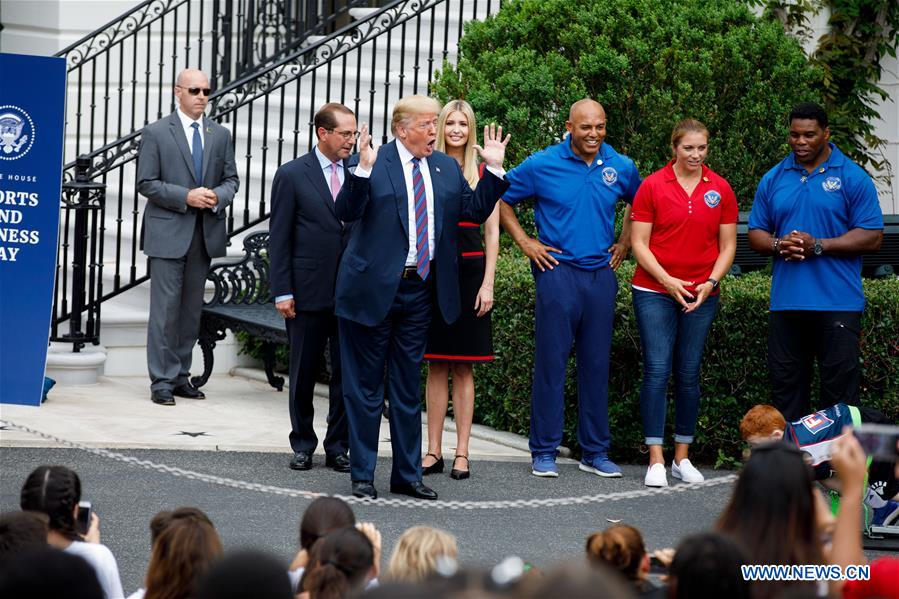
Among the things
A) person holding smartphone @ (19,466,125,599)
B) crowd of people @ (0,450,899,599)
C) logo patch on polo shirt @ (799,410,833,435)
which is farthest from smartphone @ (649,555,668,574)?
logo patch on polo shirt @ (799,410,833,435)

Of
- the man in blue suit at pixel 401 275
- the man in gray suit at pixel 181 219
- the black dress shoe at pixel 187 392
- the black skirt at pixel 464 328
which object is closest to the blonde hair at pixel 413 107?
the man in blue suit at pixel 401 275

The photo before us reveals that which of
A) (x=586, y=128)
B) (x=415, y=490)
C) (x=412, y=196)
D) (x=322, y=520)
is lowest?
(x=415, y=490)

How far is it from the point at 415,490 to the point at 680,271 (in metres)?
→ 1.87

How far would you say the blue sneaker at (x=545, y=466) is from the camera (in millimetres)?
7645

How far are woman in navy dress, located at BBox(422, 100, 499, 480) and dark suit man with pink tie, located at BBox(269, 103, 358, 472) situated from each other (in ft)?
1.61

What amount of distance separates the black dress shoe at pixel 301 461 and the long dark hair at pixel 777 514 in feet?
13.1

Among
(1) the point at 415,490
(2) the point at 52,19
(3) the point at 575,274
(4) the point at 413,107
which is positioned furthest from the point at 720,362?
(2) the point at 52,19

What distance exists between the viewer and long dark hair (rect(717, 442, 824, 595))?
3.88 meters

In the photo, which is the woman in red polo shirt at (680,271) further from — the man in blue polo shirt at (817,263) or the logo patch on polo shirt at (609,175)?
the man in blue polo shirt at (817,263)

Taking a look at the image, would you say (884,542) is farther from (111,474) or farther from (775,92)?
(775,92)

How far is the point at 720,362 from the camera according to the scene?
320 inches

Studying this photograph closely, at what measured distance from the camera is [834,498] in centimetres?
703

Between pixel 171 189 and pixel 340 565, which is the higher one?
pixel 171 189

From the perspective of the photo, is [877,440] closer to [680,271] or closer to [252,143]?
[680,271]
